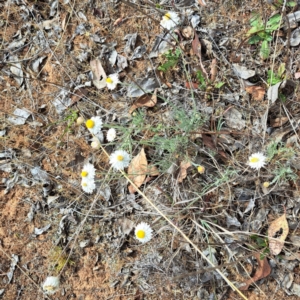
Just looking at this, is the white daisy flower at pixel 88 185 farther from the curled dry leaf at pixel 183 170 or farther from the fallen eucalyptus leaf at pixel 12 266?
the fallen eucalyptus leaf at pixel 12 266

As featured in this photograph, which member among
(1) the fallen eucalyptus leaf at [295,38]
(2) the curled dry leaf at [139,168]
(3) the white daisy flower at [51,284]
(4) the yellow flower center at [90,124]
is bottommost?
(3) the white daisy flower at [51,284]

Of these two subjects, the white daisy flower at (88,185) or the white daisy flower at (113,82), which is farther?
the white daisy flower at (113,82)

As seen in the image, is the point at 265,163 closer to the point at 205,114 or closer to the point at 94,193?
the point at 205,114

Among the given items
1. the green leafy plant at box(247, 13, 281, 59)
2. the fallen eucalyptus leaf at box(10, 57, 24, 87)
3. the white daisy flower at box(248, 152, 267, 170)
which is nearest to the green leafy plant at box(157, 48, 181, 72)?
the green leafy plant at box(247, 13, 281, 59)

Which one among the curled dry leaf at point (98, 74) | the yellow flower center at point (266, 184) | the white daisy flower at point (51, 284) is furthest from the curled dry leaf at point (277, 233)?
the curled dry leaf at point (98, 74)

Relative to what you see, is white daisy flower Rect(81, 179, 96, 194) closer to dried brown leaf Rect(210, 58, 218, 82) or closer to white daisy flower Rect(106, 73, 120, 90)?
white daisy flower Rect(106, 73, 120, 90)

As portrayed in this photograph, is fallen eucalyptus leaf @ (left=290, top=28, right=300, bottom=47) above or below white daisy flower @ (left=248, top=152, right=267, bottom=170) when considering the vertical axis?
above

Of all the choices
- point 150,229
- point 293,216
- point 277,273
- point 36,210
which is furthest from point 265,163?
point 36,210
